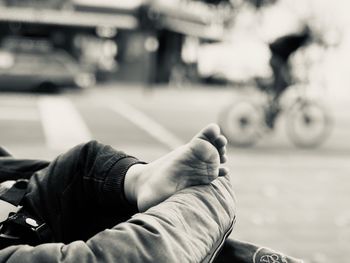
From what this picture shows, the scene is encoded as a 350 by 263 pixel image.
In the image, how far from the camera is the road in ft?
15.3

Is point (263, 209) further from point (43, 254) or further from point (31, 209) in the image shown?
point (43, 254)

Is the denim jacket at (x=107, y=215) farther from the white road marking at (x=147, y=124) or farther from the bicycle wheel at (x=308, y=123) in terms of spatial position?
the bicycle wheel at (x=308, y=123)

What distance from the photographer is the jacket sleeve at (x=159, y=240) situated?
1336mm

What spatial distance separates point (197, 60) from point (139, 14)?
11301mm

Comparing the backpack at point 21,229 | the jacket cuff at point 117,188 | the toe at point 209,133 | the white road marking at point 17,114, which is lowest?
the white road marking at point 17,114

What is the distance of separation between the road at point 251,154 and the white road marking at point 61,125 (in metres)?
0.01

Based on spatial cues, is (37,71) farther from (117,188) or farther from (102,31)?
(117,188)

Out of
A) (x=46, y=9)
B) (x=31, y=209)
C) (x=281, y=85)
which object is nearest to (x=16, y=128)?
(x=281, y=85)

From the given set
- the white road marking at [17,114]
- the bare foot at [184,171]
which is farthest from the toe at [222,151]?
the white road marking at [17,114]

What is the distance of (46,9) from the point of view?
91.1ft

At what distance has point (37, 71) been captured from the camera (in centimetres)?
1748

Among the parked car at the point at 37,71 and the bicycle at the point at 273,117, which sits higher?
the bicycle at the point at 273,117

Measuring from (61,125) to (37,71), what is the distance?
748cm

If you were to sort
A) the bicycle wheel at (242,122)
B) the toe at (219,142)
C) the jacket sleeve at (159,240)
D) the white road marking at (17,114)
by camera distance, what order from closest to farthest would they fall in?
the jacket sleeve at (159,240) → the toe at (219,142) → the bicycle wheel at (242,122) → the white road marking at (17,114)
